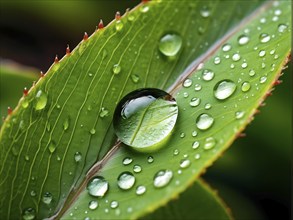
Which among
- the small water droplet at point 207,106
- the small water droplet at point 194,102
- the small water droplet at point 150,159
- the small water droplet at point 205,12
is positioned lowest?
the small water droplet at point 150,159

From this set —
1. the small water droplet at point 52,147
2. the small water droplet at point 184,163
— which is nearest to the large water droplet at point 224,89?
the small water droplet at point 184,163

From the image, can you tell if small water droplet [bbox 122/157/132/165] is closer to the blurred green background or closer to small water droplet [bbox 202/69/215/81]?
small water droplet [bbox 202/69/215/81]

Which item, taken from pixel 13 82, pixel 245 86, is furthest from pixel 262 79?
pixel 13 82

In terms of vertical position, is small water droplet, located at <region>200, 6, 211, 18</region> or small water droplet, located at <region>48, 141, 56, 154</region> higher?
small water droplet, located at <region>200, 6, 211, 18</region>

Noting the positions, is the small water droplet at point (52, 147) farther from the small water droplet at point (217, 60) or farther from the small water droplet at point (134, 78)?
the small water droplet at point (217, 60)

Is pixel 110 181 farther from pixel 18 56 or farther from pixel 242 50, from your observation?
pixel 18 56

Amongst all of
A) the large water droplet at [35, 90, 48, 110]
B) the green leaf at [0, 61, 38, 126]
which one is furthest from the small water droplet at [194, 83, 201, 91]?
the green leaf at [0, 61, 38, 126]
